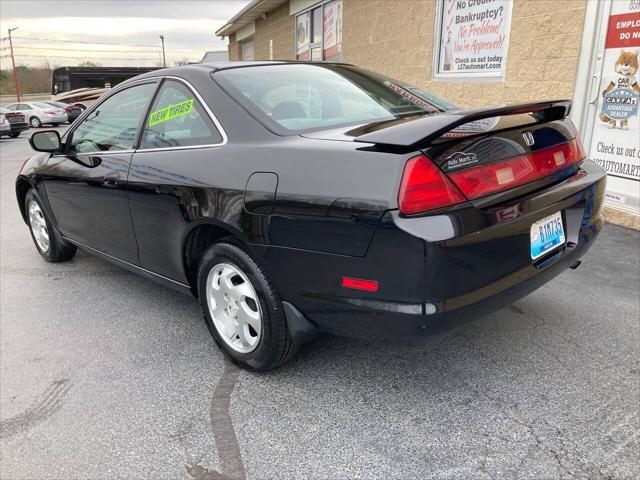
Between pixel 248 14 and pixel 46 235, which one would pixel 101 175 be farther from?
pixel 248 14

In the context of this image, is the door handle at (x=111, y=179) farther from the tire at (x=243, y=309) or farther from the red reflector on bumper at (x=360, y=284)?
the red reflector on bumper at (x=360, y=284)

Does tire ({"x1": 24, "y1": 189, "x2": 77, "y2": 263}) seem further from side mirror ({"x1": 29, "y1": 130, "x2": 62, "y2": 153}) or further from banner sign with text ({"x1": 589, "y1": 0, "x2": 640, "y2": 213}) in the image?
banner sign with text ({"x1": 589, "y1": 0, "x2": 640, "y2": 213})

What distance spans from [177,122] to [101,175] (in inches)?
31.7

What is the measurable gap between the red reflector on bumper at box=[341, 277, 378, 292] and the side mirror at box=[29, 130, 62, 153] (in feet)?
9.82

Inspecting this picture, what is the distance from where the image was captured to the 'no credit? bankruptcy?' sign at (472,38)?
6816 millimetres

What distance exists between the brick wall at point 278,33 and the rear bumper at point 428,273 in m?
13.7

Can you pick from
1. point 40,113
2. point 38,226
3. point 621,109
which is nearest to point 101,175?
point 38,226

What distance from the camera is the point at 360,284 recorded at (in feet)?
7.11

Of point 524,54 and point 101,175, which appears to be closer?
point 101,175

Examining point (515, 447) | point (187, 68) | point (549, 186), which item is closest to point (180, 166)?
point (187, 68)

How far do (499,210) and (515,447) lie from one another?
3.17 feet

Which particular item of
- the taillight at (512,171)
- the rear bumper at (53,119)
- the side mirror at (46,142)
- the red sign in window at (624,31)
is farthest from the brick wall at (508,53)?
the rear bumper at (53,119)

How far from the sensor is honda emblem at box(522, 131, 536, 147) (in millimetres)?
2422

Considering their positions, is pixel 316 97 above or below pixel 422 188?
above
